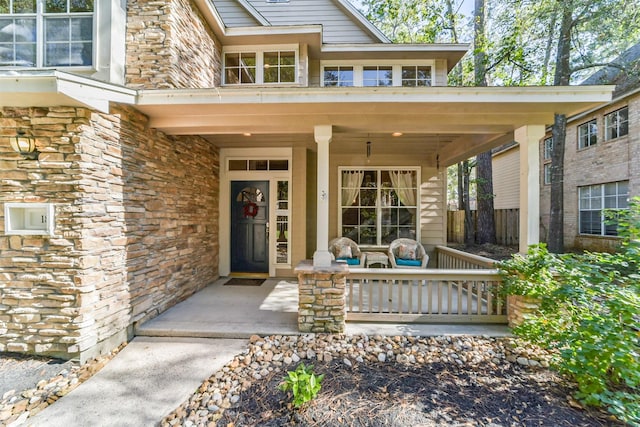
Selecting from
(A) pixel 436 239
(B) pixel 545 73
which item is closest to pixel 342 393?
(A) pixel 436 239

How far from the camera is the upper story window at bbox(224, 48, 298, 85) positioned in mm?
5852

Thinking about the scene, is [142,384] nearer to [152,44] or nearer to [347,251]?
[347,251]

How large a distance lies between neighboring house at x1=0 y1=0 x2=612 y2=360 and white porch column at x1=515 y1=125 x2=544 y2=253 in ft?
0.07

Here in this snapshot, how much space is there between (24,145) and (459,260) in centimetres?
609

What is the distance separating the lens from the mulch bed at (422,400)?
6.59ft

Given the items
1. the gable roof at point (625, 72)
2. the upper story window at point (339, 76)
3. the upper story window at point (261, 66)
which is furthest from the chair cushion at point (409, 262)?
the gable roof at point (625, 72)

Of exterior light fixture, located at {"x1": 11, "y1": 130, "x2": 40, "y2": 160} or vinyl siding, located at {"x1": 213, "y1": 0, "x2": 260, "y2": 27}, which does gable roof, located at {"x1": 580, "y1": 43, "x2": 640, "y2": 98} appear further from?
exterior light fixture, located at {"x1": 11, "y1": 130, "x2": 40, "y2": 160}

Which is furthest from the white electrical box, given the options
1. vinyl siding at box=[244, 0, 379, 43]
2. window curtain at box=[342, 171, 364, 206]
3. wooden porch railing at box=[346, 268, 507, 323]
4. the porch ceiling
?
vinyl siding at box=[244, 0, 379, 43]

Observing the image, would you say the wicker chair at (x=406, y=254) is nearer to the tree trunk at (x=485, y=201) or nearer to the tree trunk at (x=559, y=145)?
the tree trunk at (x=559, y=145)

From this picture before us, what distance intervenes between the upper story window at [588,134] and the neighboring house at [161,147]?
710 cm

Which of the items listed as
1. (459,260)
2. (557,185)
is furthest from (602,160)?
(459,260)

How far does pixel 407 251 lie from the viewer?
5.40 metres

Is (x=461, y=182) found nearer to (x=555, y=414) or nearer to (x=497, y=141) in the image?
(x=497, y=141)

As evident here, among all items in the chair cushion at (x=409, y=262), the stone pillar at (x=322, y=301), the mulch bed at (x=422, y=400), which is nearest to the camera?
the mulch bed at (x=422, y=400)
